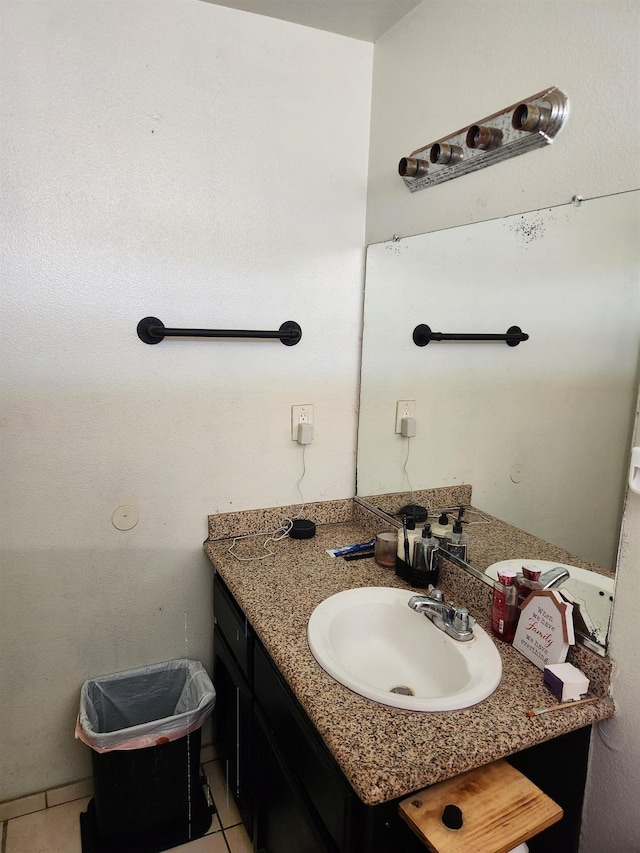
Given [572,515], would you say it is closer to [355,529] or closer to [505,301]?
[505,301]

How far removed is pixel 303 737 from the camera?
108 centimetres

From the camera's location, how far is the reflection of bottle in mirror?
1436mm

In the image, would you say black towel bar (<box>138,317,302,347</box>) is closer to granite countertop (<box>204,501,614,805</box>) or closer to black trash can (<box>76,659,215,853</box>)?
granite countertop (<box>204,501,614,805</box>)

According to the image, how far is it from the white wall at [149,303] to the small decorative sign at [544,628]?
2.88ft

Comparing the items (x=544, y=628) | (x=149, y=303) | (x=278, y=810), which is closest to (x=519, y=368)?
(x=544, y=628)

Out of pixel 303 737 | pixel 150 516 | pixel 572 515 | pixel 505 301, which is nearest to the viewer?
pixel 303 737

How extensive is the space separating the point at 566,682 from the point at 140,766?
3.85 feet

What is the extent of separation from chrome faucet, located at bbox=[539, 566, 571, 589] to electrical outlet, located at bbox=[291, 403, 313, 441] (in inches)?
34.8

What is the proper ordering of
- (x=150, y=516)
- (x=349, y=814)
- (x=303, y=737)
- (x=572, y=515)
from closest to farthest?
(x=349, y=814) < (x=303, y=737) < (x=572, y=515) < (x=150, y=516)

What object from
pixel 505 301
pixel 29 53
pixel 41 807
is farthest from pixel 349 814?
pixel 29 53

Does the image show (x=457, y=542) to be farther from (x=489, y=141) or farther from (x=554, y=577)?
(x=489, y=141)

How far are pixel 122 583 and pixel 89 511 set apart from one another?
26 cm

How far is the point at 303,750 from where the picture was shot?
1.09m

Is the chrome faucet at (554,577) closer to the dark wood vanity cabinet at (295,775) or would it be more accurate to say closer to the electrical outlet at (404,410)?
the dark wood vanity cabinet at (295,775)
